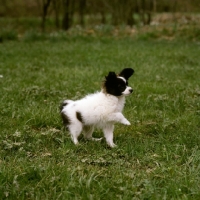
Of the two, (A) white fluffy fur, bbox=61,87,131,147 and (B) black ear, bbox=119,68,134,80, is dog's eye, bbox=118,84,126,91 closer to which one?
(A) white fluffy fur, bbox=61,87,131,147

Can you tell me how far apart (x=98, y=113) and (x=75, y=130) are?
14.3 inches

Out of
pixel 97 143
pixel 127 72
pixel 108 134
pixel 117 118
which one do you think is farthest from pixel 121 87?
pixel 97 143

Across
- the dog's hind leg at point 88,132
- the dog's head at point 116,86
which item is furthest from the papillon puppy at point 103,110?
the dog's hind leg at point 88,132

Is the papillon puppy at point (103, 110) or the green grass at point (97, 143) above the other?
the papillon puppy at point (103, 110)

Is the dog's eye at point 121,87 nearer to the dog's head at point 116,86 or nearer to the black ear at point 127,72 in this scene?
the dog's head at point 116,86

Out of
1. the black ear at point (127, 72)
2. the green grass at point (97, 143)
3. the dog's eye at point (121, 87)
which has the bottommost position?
the green grass at point (97, 143)

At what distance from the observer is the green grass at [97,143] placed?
3822 millimetres

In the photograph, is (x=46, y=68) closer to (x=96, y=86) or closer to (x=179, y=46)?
(x=96, y=86)

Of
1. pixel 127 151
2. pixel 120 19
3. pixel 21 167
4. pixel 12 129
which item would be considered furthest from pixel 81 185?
pixel 120 19

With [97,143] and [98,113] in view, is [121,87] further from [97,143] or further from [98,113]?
[97,143]

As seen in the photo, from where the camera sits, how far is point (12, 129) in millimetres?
5777

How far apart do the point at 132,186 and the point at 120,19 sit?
73.7ft

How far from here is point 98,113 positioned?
508 cm

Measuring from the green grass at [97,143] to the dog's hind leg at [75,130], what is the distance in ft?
0.26
